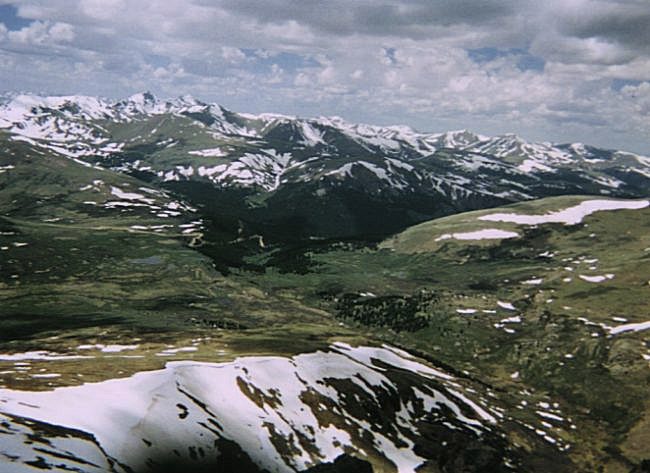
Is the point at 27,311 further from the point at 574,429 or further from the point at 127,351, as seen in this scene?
the point at 574,429

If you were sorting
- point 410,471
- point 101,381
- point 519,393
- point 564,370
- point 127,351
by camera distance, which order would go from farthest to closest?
1. point 564,370
2. point 519,393
3. point 127,351
4. point 410,471
5. point 101,381

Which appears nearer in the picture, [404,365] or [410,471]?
[410,471]

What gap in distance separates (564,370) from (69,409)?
146566 mm

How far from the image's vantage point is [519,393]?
142 meters

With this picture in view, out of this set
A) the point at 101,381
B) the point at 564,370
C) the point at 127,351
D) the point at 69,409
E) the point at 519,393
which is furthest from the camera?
the point at 564,370

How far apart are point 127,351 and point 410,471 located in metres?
68.3

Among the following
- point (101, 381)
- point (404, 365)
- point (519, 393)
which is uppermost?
point (101, 381)

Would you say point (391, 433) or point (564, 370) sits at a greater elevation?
point (391, 433)

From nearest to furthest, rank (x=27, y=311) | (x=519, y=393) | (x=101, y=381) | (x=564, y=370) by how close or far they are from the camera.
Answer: (x=101, y=381), (x=519, y=393), (x=564, y=370), (x=27, y=311)

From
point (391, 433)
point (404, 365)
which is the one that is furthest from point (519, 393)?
point (391, 433)

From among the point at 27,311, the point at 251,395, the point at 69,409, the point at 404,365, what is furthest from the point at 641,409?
the point at 27,311

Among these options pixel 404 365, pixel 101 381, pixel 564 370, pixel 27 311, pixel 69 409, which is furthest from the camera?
pixel 27 311

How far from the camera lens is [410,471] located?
7694 centimetres

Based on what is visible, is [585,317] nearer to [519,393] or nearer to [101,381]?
[519,393]
